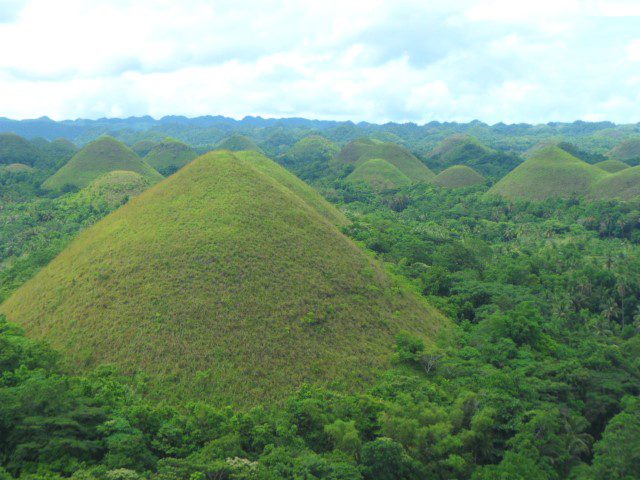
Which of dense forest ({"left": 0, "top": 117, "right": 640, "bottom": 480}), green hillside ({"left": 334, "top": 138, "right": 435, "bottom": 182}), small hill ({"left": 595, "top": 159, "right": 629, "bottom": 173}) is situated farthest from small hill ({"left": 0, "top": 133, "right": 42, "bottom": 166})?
small hill ({"left": 595, "top": 159, "right": 629, "bottom": 173})

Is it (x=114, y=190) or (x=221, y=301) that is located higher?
(x=114, y=190)

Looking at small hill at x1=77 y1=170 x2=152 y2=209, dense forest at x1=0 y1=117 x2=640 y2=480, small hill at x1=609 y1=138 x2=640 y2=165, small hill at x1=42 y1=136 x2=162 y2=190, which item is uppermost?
small hill at x1=609 y1=138 x2=640 y2=165

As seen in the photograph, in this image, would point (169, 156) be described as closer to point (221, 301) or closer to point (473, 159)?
point (473, 159)

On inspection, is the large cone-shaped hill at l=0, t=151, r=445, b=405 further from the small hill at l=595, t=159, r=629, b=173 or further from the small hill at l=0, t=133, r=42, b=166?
the small hill at l=0, t=133, r=42, b=166

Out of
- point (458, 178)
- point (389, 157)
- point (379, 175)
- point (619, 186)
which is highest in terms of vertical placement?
point (389, 157)

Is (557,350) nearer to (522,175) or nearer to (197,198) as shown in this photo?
(197,198)

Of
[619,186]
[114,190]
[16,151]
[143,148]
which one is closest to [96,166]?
[114,190]

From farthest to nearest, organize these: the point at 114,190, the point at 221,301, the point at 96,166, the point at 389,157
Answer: the point at 389,157 → the point at 96,166 → the point at 114,190 → the point at 221,301

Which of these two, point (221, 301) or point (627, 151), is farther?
point (627, 151)
